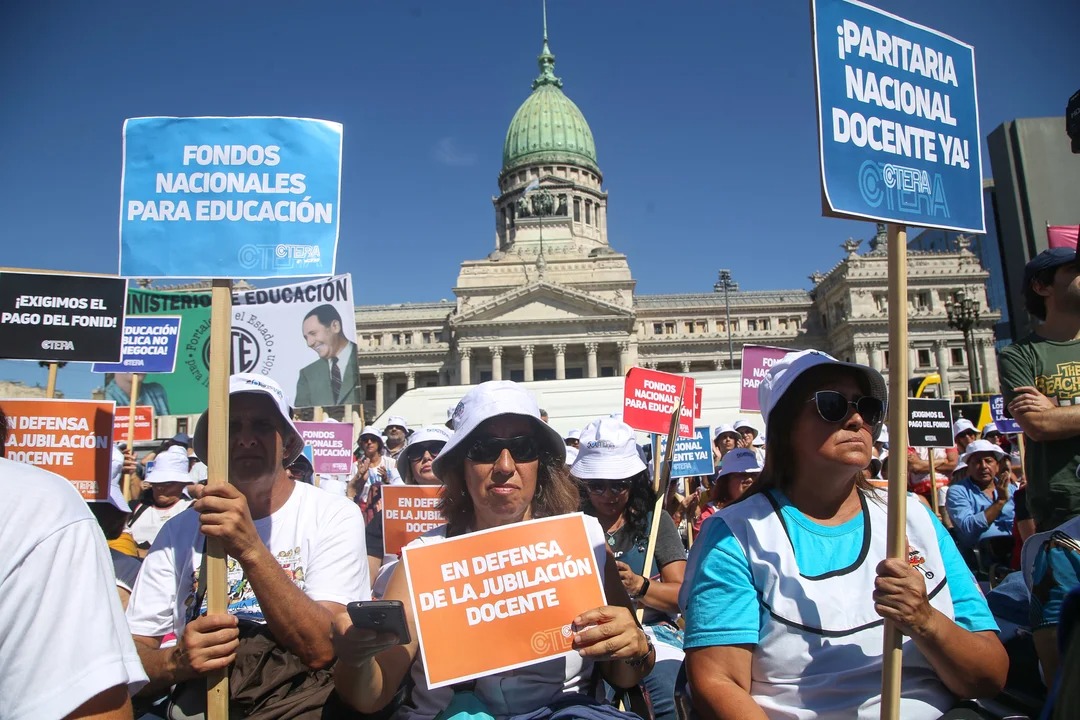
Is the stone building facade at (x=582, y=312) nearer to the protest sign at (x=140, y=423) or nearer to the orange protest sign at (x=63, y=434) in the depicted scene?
the protest sign at (x=140, y=423)

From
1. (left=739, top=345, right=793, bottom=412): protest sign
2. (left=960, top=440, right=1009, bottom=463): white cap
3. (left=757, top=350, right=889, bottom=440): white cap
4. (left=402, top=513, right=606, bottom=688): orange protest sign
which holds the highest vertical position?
(left=739, top=345, right=793, bottom=412): protest sign

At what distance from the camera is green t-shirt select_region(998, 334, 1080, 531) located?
11.1 feet

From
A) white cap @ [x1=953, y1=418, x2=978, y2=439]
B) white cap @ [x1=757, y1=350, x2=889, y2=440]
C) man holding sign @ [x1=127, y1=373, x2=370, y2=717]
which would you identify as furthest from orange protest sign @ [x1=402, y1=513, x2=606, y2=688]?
white cap @ [x1=953, y1=418, x2=978, y2=439]

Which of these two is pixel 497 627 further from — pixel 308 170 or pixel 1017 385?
pixel 1017 385

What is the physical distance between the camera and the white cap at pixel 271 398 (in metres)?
3.01

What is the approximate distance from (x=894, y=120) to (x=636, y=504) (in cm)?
257

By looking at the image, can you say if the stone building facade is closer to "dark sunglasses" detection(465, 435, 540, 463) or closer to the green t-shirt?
the green t-shirt

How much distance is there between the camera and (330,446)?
34.8 feet

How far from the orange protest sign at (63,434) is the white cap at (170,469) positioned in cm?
164

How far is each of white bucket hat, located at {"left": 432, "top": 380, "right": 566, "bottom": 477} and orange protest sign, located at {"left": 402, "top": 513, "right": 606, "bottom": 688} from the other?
431 millimetres

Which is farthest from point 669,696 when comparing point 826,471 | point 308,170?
point 308,170

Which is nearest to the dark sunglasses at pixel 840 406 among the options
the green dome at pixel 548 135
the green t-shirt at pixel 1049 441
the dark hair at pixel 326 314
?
the green t-shirt at pixel 1049 441

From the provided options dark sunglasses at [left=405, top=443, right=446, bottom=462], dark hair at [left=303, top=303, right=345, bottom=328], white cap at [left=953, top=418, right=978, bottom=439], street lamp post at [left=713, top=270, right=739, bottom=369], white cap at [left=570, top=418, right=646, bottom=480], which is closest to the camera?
white cap at [left=570, top=418, right=646, bottom=480]

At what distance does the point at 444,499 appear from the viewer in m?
3.05
